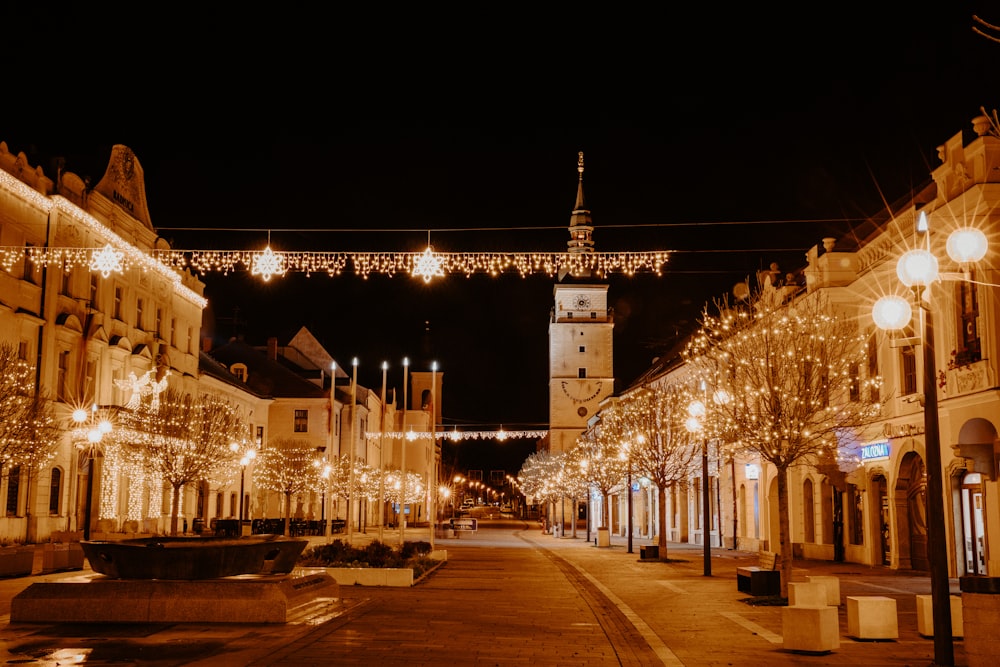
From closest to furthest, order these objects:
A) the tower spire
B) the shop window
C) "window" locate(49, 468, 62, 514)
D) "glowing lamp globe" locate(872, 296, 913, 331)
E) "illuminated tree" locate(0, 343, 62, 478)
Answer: "glowing lamp globe" locate(872, 296, 913, 331), "illuminated tree" locate(0, 343, 62, 478), the shop window, "window" locate(49, 468, 62, 514), the tower spire

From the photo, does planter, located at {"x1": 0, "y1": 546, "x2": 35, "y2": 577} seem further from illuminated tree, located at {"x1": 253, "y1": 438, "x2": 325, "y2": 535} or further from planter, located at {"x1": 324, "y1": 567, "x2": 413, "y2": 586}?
illuminated tree, located at {"x1": 253, "y1": 438, "x2": 325, "y2": 535}

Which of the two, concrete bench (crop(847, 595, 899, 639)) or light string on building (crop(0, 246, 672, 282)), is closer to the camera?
concrete bench (crop(847, 595, 899, 639))

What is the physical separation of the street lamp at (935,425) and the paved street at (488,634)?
5.84 feet

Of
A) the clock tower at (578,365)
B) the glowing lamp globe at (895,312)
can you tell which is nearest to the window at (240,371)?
the clock tower at (578,365)

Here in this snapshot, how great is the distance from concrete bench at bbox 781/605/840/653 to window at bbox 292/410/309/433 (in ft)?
211

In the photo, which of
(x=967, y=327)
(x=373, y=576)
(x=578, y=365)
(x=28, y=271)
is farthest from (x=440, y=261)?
(x=578, y=365)

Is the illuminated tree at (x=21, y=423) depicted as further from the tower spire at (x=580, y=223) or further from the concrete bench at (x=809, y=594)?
the tower spire at (x=580, y=223)

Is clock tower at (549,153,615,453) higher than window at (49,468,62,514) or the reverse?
higher

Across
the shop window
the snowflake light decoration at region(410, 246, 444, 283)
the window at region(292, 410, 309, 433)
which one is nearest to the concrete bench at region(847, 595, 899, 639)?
the snowflake light decoration at region(410, 246, 444, 283)

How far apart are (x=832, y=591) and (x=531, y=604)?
5872 mm

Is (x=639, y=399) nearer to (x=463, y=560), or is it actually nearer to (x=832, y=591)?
(x=463, y=560)

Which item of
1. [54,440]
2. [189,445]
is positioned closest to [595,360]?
[189,445]

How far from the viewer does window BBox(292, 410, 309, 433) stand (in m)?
75.1

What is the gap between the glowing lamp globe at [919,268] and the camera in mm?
11859
